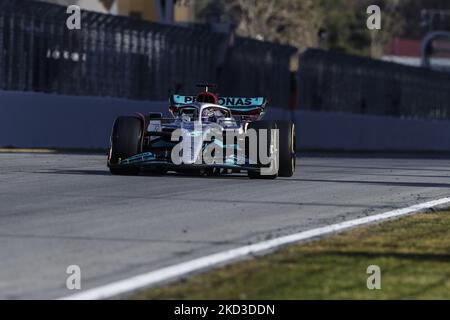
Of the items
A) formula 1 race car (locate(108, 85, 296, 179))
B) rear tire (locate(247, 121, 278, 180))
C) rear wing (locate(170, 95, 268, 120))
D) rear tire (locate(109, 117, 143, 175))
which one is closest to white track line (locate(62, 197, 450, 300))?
formula 1 race car (locate(108, 85, 296, 179))

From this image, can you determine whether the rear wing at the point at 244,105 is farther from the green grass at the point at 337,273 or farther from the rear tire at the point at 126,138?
the green grass at the point at 337,273

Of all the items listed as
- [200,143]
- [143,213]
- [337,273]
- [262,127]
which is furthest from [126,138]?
[337,273]

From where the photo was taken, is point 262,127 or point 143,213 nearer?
point 143,213

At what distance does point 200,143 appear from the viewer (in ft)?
60.1

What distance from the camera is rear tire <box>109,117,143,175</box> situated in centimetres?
1847

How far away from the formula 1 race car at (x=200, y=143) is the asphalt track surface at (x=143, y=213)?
27cm

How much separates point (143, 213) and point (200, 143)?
5.34m

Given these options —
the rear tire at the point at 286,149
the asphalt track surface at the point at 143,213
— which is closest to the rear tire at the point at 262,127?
the rear tire at the point at 286,149

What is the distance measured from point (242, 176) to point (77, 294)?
39.4 ft

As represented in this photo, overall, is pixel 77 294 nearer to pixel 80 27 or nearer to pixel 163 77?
pixel 80 27

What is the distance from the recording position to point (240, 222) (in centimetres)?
1234

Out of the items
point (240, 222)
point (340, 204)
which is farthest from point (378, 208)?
point (240, 222)

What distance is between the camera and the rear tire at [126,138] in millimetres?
18469

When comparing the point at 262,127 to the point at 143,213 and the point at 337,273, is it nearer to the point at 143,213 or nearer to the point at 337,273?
the point at 143,213
